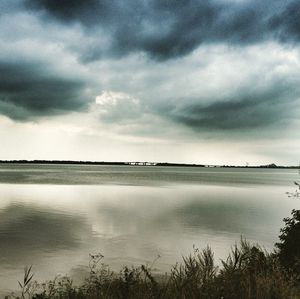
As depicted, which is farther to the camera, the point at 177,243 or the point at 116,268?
the point at 177,243

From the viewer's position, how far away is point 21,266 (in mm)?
19328

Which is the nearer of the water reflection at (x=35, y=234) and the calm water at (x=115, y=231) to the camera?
the calm water at (x=115, y=231)

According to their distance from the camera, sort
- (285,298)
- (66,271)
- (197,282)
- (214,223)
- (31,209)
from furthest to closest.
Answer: (31,209) < (214,223) < (66,271) < (197,282) < (285,298)

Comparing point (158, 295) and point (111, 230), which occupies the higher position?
point (158, 295)

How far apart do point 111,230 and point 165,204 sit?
2099 cm

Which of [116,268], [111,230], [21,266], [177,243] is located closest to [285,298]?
[116,268]

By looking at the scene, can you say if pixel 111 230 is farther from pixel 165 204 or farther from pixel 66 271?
pixel 165 204

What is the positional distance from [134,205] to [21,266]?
100 ft

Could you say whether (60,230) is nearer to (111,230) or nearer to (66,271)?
(111,230)

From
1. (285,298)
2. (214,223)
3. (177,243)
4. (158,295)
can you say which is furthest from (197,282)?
(214,223)

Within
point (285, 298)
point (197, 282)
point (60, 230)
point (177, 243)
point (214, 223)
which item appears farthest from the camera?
point (214, 223)

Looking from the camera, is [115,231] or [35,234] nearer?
[35,234]

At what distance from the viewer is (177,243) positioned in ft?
86.4

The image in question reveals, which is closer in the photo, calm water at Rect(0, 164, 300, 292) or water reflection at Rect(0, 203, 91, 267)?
calm water at Rect(0, 164, 300, 292)
